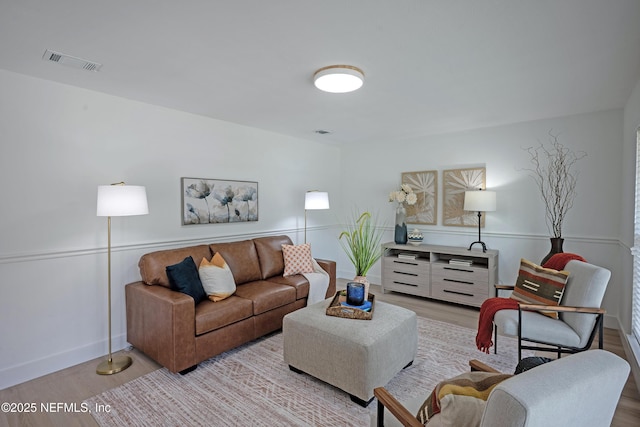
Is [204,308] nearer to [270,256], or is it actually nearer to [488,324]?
[270,256]

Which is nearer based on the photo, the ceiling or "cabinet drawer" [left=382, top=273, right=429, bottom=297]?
the ceiling

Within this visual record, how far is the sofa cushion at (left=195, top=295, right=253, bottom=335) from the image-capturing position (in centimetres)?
261

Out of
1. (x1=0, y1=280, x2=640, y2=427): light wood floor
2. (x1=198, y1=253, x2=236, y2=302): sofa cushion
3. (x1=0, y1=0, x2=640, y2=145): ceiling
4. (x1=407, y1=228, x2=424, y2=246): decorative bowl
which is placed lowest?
(x1=0, y1=280, x2=640, y2=427): light wood floor

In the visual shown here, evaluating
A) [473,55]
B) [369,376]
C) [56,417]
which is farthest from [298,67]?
[56,417]

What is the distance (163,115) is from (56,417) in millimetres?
2688

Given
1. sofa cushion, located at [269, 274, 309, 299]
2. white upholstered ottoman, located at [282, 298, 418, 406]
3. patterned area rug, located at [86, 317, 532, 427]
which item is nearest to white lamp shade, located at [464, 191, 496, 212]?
patterned area rug, located at [86, 317, 532, 427]

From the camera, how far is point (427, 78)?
256 cm

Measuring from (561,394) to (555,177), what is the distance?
3804 mm

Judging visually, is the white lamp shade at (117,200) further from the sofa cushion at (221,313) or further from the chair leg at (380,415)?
the chair leg at (380,415)

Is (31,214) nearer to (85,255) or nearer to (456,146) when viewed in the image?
(85,255)

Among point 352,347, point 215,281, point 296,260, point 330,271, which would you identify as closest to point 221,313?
point 215,281

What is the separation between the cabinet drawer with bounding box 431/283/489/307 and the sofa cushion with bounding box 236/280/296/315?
2.03 metres

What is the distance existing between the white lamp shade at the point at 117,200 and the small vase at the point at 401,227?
343cm

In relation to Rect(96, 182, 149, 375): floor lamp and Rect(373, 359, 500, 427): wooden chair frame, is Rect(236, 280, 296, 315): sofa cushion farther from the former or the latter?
Rect(373, 359, 500, 427): wooden chair frame
